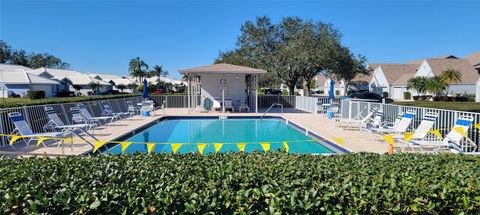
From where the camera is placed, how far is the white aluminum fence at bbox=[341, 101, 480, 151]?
826 centimetres

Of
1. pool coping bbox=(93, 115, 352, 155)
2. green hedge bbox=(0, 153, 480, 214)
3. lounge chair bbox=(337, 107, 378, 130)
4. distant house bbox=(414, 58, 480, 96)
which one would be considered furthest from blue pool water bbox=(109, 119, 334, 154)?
distant house bbox=(414, 58, 480, 96)

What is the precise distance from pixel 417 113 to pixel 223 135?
22.8 ft

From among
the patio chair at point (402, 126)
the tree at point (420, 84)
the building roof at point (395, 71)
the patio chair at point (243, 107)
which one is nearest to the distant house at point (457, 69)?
the tree at point (420, 84)

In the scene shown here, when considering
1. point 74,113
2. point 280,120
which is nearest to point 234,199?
point 74,113

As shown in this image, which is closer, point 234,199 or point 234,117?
A: point 234,199

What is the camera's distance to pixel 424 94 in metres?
39.5

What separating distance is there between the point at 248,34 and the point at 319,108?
51.7 feet

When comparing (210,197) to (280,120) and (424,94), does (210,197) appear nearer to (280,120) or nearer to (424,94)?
(280,120)

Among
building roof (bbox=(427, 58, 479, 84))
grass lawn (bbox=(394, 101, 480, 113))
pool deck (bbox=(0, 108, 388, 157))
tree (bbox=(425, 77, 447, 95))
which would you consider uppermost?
building roof (bbox=(427, 58, 479, 84))

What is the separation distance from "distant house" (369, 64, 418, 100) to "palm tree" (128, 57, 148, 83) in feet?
154

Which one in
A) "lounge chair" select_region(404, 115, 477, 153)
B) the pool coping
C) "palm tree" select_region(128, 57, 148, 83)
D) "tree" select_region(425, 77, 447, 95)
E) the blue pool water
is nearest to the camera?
"lounge chair" select_region(404, 115, 477, 153)

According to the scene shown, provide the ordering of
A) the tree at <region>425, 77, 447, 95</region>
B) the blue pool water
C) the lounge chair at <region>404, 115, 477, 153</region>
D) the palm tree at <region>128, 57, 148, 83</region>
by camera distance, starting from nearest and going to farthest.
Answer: the lounge chair at <region>404, 115, 477, 153</region> → the blue pool water → the tree at <region>425, 77, 447, 95</region> → the palm tree at <region>128, 57, 148, 83</region>

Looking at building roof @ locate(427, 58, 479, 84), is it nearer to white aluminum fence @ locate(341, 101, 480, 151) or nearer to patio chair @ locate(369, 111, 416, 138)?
white aluminum fence @ locate(341, 101, 480, 151)

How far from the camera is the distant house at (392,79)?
158 feet
